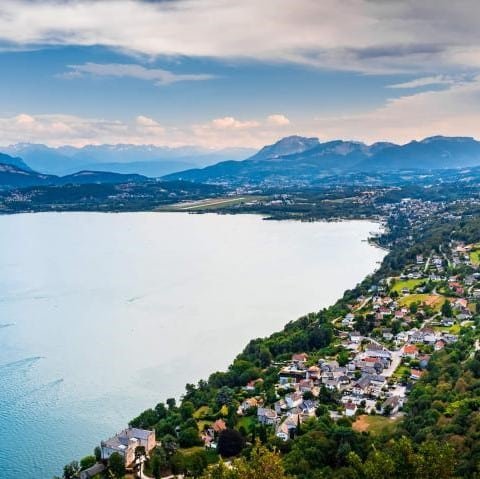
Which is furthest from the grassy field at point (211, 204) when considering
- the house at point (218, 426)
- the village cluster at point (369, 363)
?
the house at point (218, 426)

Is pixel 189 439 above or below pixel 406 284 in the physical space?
below

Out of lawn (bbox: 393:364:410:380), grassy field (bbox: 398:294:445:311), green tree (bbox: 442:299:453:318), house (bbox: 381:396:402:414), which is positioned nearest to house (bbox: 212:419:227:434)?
house (bbox: 381:396:402:414)

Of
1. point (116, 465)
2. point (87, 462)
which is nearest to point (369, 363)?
point (116, 465)

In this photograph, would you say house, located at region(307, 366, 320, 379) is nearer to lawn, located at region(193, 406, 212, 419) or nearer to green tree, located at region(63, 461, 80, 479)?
lawn, located at region(193, 406, 212, 419)

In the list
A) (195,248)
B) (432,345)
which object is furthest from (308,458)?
(195,248)

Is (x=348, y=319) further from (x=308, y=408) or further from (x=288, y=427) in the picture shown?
(x=288, y=427)

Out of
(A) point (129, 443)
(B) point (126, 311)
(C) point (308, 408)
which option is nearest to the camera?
(A) point (129, 443)

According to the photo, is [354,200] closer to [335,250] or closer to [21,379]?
[335,250]
